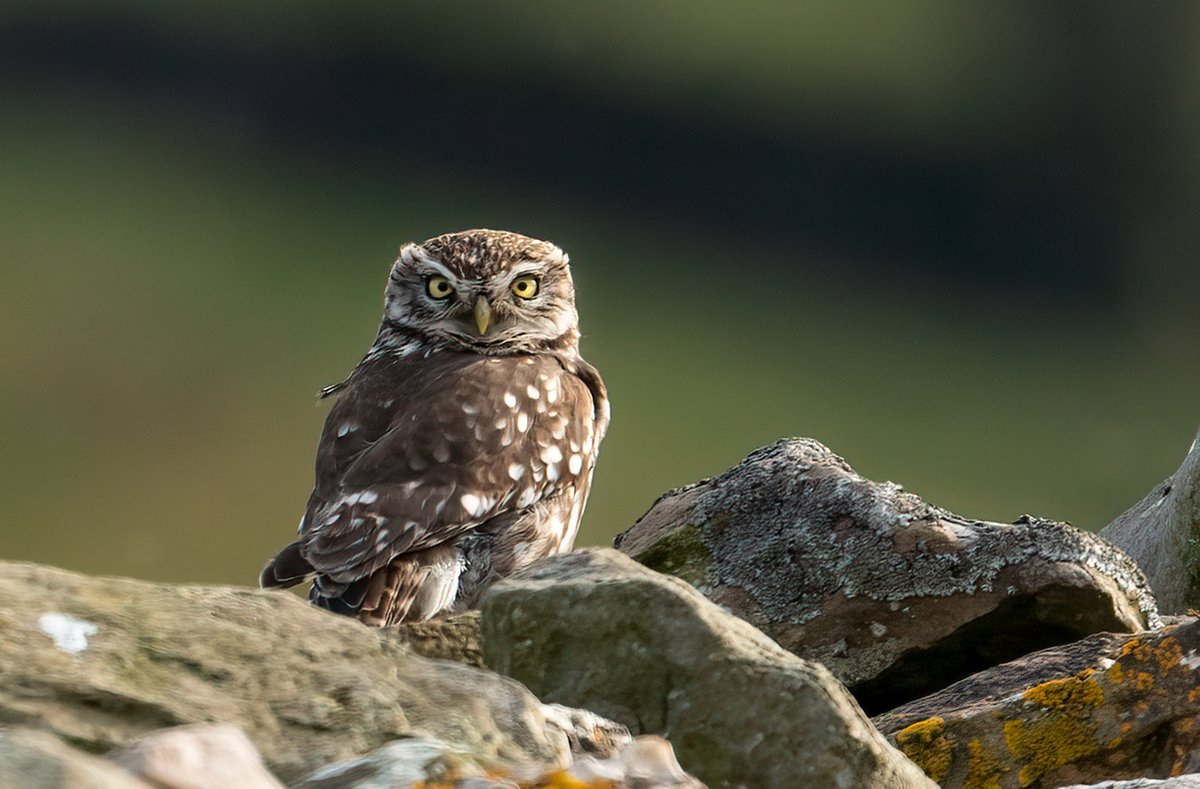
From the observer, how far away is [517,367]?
19.7 ft

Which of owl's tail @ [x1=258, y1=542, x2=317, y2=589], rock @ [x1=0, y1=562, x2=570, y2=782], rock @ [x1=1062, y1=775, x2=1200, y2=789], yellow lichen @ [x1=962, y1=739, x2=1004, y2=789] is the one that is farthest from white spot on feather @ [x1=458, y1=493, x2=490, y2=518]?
rock @ [x1=1062, y1=775, x2=1200, y2=789]

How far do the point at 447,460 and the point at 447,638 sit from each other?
1.32m

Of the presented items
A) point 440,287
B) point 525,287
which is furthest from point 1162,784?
point 440,287

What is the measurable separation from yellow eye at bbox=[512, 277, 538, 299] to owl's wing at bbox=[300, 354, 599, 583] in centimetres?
32

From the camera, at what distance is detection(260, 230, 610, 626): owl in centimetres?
518

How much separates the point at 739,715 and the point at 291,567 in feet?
8.11

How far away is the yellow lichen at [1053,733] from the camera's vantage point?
3.95 metres

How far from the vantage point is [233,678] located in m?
2.67

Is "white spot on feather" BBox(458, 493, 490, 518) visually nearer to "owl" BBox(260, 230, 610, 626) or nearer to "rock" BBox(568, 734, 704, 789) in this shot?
"owl" BBox(260, 230, 610, 626)

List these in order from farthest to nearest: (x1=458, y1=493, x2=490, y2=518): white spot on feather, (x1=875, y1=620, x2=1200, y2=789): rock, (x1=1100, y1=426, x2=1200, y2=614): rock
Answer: (x1=1100, y1=426, x2=1200, y2=614): rock → (x1=458, y1=493, x2=490, y2=518): white spot on feather → (x1=875, y1=620, x2=1200, y2=789): rock

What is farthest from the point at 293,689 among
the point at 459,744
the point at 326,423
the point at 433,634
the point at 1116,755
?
the point at 326,423

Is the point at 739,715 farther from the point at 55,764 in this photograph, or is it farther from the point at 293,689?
the point at 55,764

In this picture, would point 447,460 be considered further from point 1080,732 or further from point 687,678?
point 1080,732

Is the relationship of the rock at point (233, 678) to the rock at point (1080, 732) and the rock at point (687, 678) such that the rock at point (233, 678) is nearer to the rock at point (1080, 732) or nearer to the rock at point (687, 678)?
the rock at point (687, 678)
